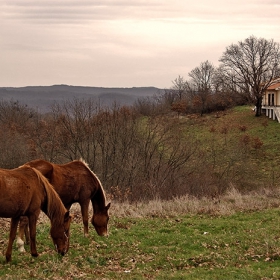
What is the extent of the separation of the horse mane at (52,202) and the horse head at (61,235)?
0.12 m

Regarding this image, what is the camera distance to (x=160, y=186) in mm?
31844

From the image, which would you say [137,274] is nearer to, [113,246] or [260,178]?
[113,246]

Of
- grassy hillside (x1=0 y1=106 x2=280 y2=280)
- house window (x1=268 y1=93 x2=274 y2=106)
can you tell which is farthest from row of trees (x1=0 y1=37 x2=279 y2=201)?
house window (x1=268 y1=93 x2=274 y2=106)

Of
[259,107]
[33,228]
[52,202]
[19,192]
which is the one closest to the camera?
[19,192]

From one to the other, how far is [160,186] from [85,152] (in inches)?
353

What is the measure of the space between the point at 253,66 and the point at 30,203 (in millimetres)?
62005

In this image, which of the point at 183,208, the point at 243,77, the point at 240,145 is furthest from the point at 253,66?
the point at 183,208

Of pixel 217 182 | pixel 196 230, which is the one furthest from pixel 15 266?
pixel 217 182

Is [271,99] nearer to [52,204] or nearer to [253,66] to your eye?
[253,66]

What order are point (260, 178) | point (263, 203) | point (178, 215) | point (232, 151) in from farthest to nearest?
point (232, 151) → point (260, 178) → point (263, 203) → point (178, 215)

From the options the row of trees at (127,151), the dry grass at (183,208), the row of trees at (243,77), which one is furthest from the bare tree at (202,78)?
the dry grass at (183,208)

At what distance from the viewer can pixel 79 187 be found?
11.1 m

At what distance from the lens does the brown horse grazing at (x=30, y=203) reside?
27.2 ft

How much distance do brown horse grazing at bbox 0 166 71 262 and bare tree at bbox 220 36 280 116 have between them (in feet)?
196
